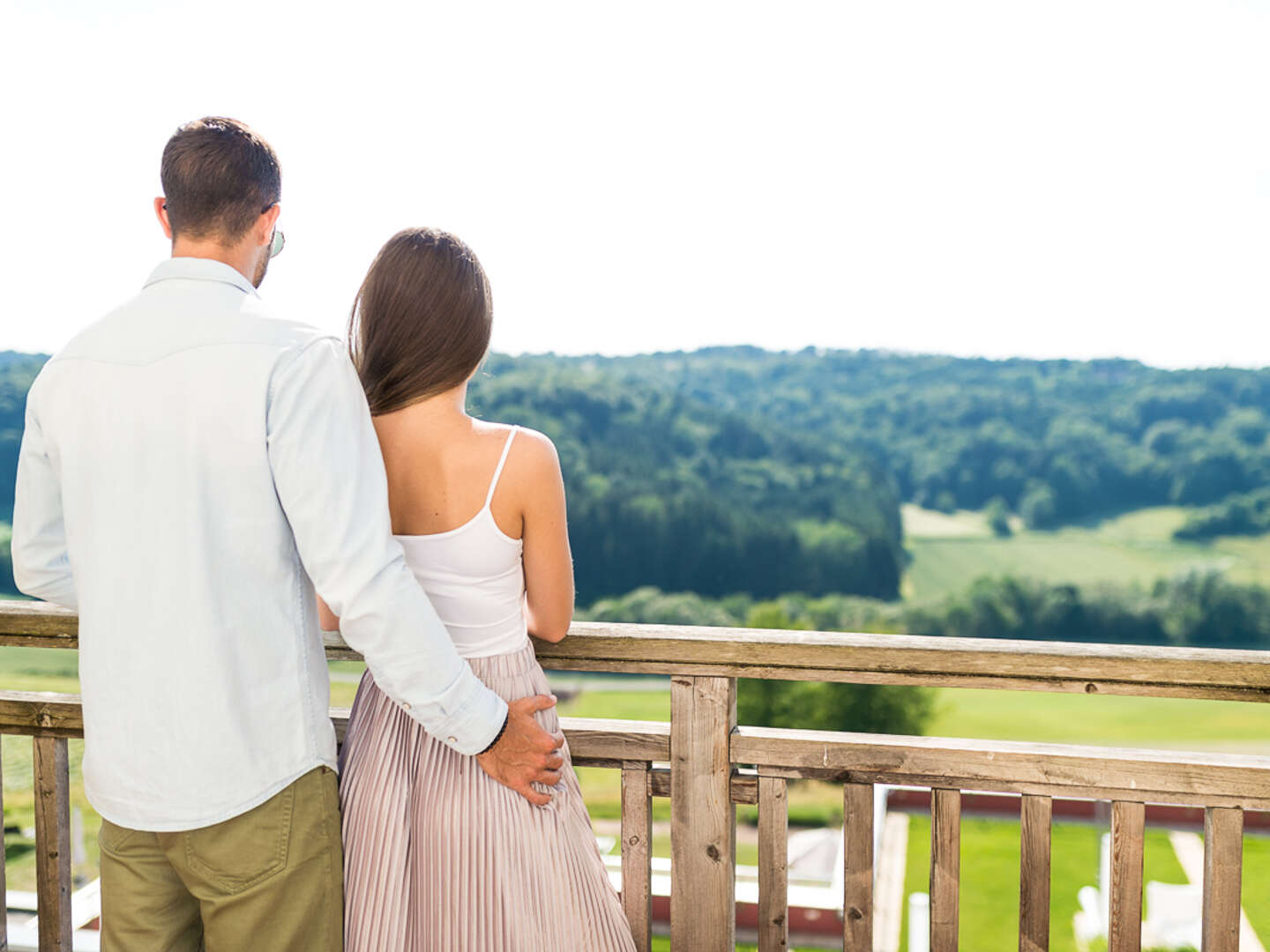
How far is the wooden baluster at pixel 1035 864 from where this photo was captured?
1327 mm

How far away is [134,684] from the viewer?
102 centimetres

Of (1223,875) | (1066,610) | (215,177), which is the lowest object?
(1066,610)

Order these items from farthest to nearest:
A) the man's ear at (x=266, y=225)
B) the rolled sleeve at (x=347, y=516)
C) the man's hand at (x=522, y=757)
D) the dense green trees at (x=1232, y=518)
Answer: the dense green trees at (x=1232, y=518) → the man's hand at (x=522, y=757) → the man's ear at (x=266, y=225) → the rolled sleeve at (x=347, y=516)

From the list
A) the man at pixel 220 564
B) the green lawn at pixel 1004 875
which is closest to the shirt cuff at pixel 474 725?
the man at pixel 220 564

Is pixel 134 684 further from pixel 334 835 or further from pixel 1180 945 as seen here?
pixel 1180 945

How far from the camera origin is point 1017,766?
1.31 meters

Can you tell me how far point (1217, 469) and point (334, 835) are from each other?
57.2m

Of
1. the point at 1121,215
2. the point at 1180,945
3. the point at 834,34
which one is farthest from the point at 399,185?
the point at 1180,945

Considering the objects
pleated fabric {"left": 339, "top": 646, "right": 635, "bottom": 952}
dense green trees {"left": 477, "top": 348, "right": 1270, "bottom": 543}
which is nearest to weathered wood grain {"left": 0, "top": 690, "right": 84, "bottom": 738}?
pleated fabric {"left": 339, "top": 646, "right": 635, "bottom": 952}

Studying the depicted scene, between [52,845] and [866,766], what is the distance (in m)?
1.23

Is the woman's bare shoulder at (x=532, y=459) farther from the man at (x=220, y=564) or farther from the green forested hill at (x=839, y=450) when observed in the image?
the green forested hill at (x=839, y=450)

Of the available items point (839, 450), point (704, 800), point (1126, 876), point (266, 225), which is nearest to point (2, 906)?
point (704, 800)

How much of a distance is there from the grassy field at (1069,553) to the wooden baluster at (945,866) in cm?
4808

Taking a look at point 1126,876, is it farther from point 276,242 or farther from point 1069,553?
point 1069,553
